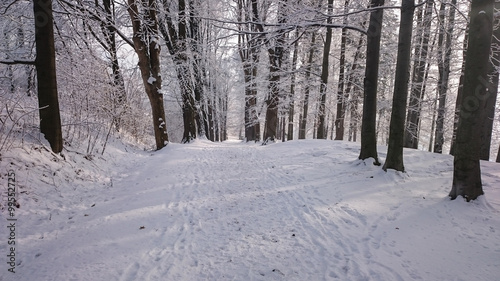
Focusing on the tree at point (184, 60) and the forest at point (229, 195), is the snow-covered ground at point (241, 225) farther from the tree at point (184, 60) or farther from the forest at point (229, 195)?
the tree at point (184, 60)

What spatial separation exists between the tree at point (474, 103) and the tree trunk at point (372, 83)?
7.69ft

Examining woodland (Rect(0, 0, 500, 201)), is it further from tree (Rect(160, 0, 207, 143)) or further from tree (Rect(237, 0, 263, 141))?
tree (Rect(237, 0, 263, 141))

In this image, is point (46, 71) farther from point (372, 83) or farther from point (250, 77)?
point (250, 77)

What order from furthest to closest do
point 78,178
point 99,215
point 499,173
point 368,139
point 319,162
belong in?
point 319,162 → point 368,139 → point 499,173 → point 78,178 → point 99,215

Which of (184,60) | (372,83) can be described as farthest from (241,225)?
(184,60)

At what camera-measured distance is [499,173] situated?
19.8 ft

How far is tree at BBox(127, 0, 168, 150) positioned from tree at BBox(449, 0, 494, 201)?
28.9 feet

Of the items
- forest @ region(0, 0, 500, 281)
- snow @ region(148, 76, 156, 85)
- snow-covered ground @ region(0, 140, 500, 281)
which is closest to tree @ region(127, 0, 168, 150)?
snow @ region(148, 76, 156, 85)

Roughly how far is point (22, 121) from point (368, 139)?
8036 millimetres

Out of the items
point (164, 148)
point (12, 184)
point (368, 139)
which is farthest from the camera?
point (164, 148)

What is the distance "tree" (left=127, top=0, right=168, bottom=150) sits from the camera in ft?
28.5

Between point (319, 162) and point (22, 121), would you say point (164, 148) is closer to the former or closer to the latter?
point (22, 121)

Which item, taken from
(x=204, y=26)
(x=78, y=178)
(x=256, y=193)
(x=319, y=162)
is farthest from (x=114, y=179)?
(x=204, y=26)

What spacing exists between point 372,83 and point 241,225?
18.0 feet
